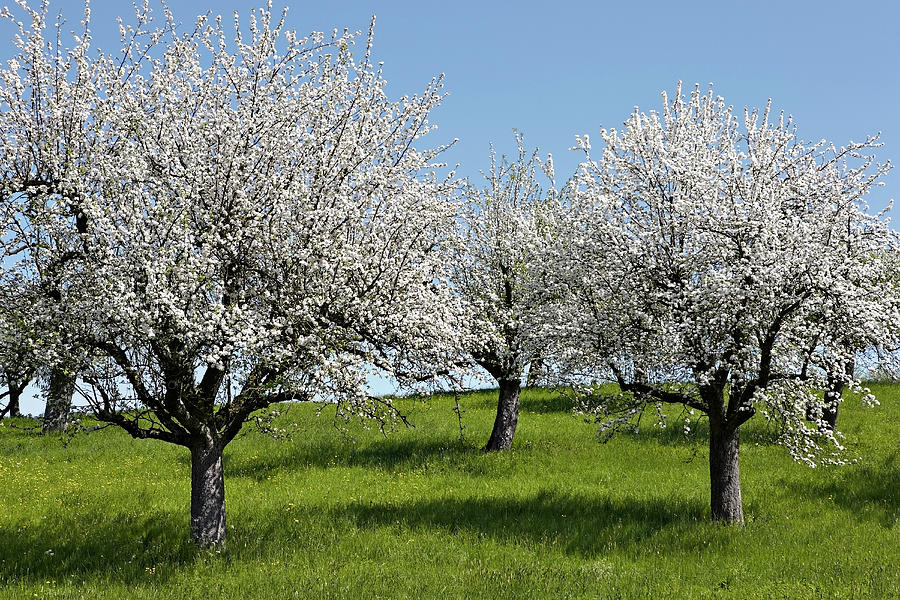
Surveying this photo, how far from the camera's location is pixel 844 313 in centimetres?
1426

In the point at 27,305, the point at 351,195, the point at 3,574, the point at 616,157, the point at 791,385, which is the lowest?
the point at 3,574

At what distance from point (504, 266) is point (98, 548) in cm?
1447

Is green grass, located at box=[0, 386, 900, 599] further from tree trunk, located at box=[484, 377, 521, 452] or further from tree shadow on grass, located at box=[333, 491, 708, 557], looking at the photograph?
tree trunk, located at box=[484, 377, 521, 452]

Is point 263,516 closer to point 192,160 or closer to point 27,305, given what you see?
point 27,305

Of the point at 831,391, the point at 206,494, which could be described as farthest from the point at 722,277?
the point at 206,494

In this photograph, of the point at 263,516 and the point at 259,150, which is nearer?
the point at 259,150

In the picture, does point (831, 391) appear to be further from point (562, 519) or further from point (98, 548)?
point (98, 548)

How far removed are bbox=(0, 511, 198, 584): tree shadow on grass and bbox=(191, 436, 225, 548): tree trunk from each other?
38 cm

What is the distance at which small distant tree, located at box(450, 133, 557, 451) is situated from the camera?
21547 millimetres

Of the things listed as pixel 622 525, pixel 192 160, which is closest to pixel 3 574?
pixel 192 160

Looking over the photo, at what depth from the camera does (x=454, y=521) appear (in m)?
16.4

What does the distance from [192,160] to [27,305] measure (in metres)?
4.33

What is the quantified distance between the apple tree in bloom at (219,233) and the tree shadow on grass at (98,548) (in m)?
1.07

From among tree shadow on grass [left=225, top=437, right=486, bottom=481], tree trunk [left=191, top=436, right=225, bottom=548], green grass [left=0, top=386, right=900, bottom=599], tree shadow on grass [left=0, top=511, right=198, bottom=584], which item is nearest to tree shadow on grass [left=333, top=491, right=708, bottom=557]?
green grass [left=0, top=386, right=900, bottom=599]
